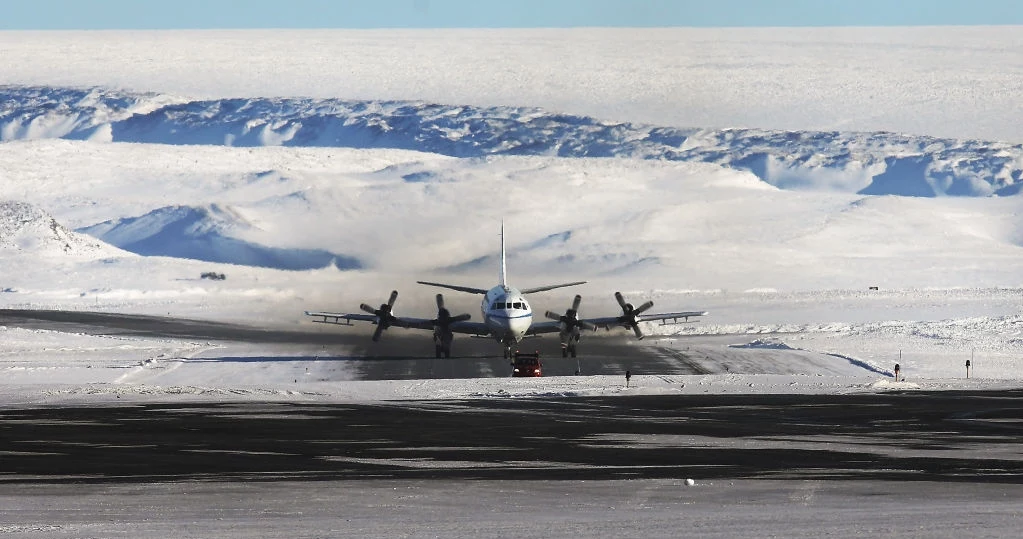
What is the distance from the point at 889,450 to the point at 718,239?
151 metres

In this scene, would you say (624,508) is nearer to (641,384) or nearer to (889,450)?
(889,450)

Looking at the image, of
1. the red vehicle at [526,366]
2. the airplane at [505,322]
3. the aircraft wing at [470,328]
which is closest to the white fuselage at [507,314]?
the airplane at [505,322]

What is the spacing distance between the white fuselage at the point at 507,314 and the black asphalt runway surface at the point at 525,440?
20.1 m

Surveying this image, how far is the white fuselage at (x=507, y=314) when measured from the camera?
73.1m

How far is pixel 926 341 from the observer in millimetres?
85938

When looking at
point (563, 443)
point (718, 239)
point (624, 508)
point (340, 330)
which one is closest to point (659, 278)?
point (718, 239)

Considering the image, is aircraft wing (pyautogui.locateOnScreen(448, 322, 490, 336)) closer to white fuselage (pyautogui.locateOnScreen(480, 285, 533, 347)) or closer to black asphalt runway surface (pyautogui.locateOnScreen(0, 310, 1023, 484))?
white fuselage (pyautogui.locateOnScreen(480, 285, 533, 347))

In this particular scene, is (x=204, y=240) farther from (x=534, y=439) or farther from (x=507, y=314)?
(x=534, y=439)

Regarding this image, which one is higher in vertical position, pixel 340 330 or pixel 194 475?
pixel 194 475

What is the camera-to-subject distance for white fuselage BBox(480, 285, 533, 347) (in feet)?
240

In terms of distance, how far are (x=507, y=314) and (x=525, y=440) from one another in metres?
33.9

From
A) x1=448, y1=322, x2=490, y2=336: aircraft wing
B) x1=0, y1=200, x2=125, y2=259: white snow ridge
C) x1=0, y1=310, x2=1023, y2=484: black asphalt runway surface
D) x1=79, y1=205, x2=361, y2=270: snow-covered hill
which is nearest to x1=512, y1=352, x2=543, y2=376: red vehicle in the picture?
x1=0, y1=310, x2=1023, y2=484: black asphalt runway surface

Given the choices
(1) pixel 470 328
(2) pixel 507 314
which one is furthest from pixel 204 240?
(2) pixel 507 314

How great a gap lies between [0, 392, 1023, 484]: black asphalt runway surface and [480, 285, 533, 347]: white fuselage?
20132 millimetres
